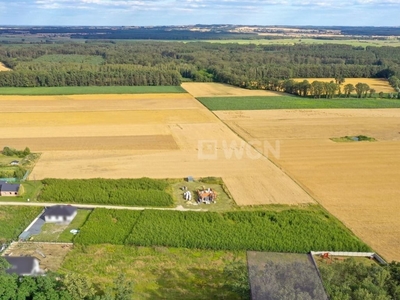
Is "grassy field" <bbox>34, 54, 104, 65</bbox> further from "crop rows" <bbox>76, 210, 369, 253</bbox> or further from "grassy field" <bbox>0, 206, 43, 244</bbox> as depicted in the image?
"crop rows" <bbox>76, 210, 369, 253</bbox>

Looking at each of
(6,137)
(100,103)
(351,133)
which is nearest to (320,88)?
(351,133)

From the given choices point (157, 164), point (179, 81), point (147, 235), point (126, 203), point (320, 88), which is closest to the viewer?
point (147, 235)

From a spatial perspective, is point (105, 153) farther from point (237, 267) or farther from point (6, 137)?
point (237, 267)

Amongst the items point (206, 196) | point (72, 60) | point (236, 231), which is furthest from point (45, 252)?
point (72, 60)

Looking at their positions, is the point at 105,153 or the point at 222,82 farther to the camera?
the point at 222,82

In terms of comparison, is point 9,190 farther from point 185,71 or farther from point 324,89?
point 185,71

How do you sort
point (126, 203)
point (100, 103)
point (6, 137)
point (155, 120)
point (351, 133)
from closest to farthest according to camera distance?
point (126, 203)
point (6, 137)
point (351, 133)
point (155, 120)
point (100, 103)

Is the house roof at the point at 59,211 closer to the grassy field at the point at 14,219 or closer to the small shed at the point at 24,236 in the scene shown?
the grassy field at the point at 14,219
